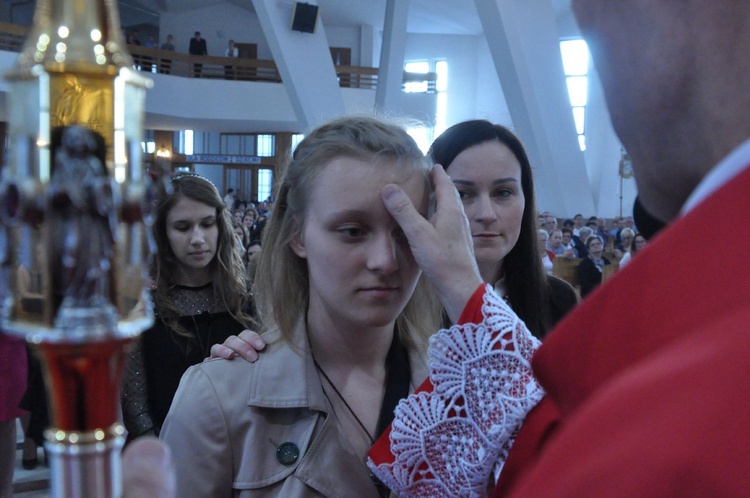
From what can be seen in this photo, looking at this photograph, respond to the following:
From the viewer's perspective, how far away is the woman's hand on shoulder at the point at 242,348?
1.52 m

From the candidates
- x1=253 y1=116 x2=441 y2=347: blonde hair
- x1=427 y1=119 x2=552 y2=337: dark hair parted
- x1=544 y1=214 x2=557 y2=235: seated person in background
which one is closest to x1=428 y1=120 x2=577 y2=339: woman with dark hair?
x1=427 y1=119 x2=552 y2=337: dark hair parted

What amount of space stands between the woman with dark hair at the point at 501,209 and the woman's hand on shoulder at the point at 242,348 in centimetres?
88

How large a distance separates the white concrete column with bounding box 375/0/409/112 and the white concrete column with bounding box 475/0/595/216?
1.91m

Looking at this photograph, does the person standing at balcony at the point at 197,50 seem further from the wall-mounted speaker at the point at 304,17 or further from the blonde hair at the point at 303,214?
the blonde hair at the point at 303,214

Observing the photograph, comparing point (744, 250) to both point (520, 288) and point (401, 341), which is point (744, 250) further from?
point (520, 288)

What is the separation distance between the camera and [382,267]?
1.41 metres

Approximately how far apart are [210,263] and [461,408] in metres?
2.14

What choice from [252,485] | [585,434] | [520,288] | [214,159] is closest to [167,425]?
[252,485]

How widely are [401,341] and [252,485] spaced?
0.50 metres

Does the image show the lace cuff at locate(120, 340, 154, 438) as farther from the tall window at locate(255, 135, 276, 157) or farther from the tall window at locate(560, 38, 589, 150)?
the tall window at locate(560, 38, 589, 150)

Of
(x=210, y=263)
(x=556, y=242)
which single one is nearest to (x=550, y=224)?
(x=556, y=242)

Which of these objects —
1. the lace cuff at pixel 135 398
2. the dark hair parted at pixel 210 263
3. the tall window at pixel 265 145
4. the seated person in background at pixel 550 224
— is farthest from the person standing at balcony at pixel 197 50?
the lace cuff at pixel 135 398

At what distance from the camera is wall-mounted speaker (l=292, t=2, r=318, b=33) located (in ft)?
38.7

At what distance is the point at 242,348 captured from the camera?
1542mm
